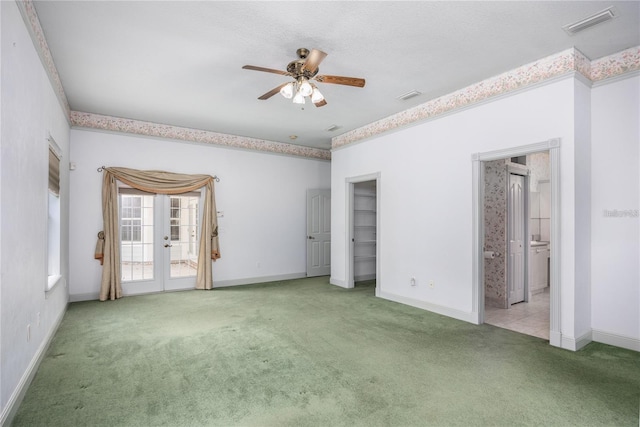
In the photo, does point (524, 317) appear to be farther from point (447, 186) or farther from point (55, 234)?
point (55, 234)

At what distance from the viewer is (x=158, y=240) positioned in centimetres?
602

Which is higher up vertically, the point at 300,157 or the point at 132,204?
the point at 300,157

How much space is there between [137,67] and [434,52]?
3200 mm

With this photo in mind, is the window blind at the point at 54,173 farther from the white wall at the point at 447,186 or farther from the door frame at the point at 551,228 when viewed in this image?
the door frame at the point at 551,228

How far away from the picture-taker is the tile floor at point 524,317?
4.02 meters

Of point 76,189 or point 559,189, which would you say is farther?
point 76,189

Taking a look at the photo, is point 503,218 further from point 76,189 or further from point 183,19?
point 76,189

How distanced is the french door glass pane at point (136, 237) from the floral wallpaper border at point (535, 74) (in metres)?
4.71

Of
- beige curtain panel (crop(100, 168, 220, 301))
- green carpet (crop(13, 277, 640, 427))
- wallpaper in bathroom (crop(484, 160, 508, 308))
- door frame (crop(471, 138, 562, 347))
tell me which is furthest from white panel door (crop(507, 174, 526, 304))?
beige curtain panel (crop(100, 168, 220, 301))

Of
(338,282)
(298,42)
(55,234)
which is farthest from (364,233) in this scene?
(55,234)

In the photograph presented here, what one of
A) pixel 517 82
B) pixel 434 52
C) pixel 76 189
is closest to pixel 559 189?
pixel 517 82

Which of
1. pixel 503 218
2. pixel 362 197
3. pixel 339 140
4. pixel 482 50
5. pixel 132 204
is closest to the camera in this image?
pixel 482 50

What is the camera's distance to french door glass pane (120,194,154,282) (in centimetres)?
578

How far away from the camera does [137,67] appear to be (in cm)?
381
